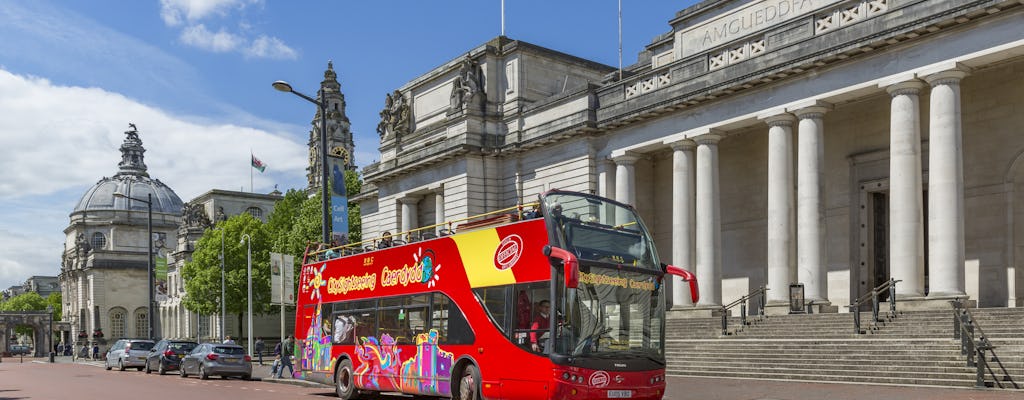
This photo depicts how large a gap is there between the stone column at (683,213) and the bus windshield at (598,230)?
61.0 feet

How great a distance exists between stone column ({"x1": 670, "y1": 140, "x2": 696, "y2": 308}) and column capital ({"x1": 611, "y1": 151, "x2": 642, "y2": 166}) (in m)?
2.54

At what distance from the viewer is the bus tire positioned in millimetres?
17109

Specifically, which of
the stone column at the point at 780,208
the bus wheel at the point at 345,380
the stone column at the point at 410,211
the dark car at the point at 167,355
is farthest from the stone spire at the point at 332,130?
the bus wheel at the point at 345,380

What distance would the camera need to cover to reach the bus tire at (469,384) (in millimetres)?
17109

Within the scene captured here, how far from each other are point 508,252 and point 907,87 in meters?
16.0

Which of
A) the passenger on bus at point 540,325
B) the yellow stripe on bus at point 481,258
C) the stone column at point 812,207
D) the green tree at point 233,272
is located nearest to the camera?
the passenger on bus at point 540,325

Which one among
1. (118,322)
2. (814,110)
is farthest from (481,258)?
(118,322)

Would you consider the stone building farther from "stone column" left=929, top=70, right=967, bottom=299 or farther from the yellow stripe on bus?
the yellow stripe on bus

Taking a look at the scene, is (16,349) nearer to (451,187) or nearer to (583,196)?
(451,187)

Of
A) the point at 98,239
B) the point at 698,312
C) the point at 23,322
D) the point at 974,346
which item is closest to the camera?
the point at 974,346

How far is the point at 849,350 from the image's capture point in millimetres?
23594

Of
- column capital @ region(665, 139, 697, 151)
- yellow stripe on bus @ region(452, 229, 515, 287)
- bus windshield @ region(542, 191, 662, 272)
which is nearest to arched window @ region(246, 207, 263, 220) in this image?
column capital @ region(665, 139, 697, 151)

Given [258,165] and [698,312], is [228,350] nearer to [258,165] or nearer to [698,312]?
[698,312]

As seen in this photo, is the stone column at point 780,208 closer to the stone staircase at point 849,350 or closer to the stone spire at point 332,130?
the stone staircase at point 849,350
